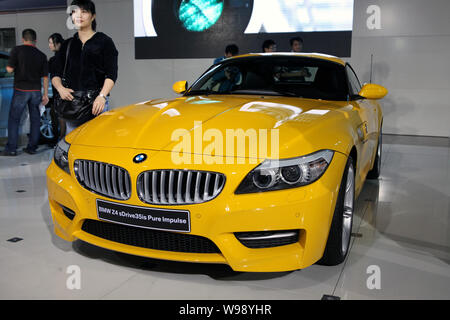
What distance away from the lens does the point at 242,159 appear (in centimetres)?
202

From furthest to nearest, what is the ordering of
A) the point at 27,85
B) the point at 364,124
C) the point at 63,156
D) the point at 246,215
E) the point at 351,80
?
1. the point at 27,85
2. the point at 351,80
3. the point at 364,124
4. the point at 63,156
5. the point at 246,215

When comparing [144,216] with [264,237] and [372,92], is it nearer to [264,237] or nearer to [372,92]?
[264,237]

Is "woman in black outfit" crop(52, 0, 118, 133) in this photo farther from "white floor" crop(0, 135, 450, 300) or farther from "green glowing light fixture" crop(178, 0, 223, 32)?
"green glowing light fixture" crop(178, 0, 223, 32)

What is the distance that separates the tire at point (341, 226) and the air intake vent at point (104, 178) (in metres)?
1.02

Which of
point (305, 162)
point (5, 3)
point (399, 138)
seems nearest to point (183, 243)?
point (305, 162)

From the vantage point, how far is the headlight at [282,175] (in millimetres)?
1984

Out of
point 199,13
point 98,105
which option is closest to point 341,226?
point 98,105

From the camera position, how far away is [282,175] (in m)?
2.03

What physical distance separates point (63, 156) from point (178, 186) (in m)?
0.82

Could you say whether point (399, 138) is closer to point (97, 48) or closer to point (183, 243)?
point (97, 48)

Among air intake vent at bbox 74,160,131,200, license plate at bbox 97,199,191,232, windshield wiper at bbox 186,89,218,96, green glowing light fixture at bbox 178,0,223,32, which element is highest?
green glowing light fixture at bbox 178,0,223,32

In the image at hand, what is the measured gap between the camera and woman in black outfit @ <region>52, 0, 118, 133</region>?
10.4 ft

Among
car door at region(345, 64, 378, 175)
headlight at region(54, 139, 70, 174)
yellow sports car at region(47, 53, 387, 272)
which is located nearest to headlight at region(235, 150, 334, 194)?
yellow sports car at region(47, 53, 387, 272)

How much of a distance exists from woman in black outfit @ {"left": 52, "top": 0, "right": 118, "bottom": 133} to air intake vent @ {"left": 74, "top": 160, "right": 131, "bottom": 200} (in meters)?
1.03
